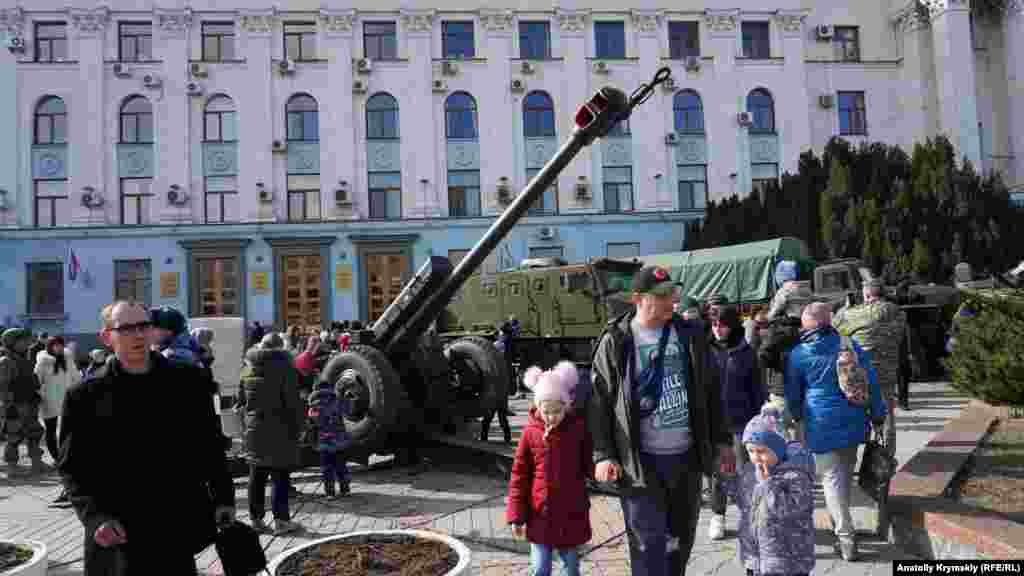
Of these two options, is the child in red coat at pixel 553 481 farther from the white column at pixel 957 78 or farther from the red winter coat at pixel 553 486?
the white column at pixel 957 78

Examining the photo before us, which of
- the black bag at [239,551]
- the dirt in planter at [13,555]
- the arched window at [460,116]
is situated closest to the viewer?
the black bag at [239,551]

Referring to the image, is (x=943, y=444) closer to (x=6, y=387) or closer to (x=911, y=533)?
(x=911, y=533)

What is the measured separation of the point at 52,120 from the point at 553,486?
28988 mm

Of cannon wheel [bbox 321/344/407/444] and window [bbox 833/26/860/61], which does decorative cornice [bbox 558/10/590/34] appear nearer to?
window [bbox 833/26/860/61]

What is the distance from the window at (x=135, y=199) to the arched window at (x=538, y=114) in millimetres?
13578

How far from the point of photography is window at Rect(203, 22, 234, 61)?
27.5m

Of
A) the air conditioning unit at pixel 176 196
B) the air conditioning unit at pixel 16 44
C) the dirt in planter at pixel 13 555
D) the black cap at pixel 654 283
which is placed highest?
the air conditioning unit at pixel 16 44

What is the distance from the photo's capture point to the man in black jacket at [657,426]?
11.9ft

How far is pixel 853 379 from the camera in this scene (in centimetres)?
472

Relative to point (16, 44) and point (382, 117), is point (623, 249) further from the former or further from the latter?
point (16, 44)

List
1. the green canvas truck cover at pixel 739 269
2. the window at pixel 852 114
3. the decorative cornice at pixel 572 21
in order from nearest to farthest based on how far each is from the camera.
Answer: the green canvas truck cover at pixel 739 269, the decorative cornice at pixel 572 21, the window at pixel 852 114

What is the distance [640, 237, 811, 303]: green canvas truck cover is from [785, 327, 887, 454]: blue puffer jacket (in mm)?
13087

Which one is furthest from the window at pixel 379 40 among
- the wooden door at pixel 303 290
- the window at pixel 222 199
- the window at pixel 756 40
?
the window at pixel 756 40

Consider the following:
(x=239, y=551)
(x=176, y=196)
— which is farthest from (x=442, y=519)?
(x=176, y=196)
